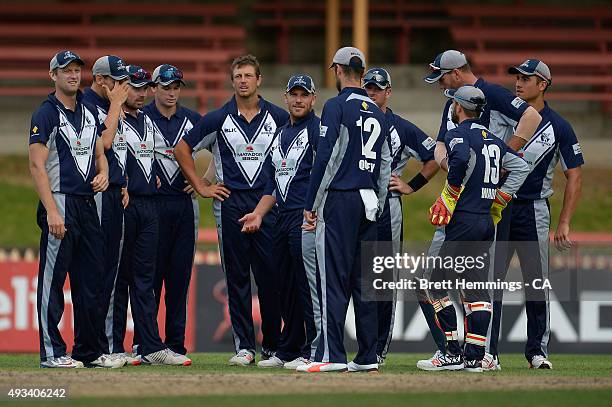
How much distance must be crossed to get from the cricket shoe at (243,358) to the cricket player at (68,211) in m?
1.22

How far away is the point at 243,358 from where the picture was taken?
429 inches

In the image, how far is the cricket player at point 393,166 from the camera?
1081 centimetres

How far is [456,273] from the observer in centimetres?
1002

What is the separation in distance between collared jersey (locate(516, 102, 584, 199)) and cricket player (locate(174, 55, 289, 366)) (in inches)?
83.9

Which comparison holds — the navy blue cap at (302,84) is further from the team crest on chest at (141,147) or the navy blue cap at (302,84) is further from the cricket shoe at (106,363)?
the cricket shoe at (106,363)

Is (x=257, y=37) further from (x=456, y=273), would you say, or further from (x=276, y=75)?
(x=456, y=273)

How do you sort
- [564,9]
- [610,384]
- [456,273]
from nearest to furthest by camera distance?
[610,384] → [456,273] → [564,9]

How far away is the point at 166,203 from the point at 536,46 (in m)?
15.3

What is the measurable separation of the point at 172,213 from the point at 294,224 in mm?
1091

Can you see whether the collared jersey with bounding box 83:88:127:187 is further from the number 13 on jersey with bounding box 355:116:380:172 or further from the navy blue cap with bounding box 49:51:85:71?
the number 13 on jersey with bounding box 355:116:380:172

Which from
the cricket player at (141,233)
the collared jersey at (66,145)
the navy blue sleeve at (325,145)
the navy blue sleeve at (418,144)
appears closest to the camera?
the navy blue sleeve at (325,145)

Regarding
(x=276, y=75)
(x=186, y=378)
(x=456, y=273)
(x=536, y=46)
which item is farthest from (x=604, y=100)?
(x=186, y=378)

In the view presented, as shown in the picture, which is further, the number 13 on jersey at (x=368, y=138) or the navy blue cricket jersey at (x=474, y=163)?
the navy blue cricket jersey at (x=474, y=163)

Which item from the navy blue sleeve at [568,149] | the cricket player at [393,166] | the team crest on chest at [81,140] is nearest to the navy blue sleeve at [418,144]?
the cricket player at [393,166]
